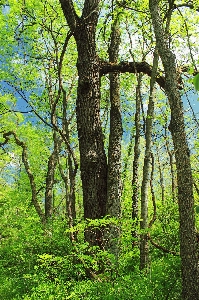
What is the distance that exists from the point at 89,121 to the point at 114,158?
105 cm

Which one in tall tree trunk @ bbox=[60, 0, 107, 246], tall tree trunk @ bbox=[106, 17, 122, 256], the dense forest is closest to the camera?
the dense forest

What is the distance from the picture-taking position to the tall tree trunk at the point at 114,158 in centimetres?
713

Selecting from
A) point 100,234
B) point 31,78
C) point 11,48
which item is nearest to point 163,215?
point 100,234

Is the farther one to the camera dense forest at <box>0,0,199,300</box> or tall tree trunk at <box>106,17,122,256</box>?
tall tree trunk at <box>106,17,122,256</box>

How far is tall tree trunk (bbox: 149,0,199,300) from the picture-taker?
17.4ft

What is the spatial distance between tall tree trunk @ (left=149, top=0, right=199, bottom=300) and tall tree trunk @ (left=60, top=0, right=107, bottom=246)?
6.42ft

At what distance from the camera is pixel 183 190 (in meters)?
5.53

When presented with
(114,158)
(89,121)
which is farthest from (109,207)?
(89,121)

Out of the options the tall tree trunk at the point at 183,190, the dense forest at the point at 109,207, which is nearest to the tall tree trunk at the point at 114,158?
the dense forest at the point at 109,207

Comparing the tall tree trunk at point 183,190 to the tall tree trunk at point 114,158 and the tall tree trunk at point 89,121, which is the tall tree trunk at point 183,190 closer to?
the tall tree trunk at point 114,158

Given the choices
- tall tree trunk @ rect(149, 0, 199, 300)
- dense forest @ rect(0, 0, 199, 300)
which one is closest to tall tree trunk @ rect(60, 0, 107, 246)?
dense forest @ rect(0, 0, 199, 300)

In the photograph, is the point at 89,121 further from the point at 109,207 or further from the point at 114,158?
the point at 109,207

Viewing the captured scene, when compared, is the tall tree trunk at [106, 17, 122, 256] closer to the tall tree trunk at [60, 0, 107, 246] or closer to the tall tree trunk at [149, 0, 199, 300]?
the tall tree trunk at [60, 0, 107, 246]

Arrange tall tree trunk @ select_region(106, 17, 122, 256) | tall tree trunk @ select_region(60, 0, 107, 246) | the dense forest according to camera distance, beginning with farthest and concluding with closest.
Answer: tall tree trunk @ select_region(60, 0, 107, 246), tall tree trunk @ select_region(106, 17, 122, 256), the dense forest
